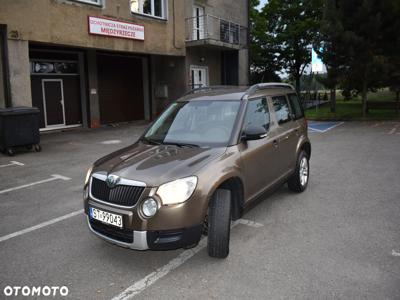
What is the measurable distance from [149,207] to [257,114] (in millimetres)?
2240

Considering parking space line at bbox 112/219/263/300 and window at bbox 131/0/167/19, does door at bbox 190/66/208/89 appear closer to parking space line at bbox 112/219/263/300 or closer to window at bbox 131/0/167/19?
window at bbox 131/0/167/19

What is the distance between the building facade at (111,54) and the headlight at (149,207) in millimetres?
9779

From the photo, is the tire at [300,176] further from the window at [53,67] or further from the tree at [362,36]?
the window at [53,67]

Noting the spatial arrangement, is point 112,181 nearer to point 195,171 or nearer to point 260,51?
point 195,171

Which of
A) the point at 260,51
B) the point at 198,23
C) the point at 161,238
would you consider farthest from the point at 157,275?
the point at 260,51

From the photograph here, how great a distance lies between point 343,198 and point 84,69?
14051mm

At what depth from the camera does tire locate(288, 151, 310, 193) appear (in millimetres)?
6153

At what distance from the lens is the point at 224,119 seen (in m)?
4.78

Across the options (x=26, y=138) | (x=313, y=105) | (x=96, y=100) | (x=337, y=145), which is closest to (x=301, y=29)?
(x=313, y=105)

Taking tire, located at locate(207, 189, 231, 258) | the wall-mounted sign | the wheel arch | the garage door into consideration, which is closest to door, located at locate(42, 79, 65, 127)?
the garage door

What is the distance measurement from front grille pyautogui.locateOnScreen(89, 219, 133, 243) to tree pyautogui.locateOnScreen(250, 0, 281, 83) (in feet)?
110

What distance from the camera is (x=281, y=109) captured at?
5879 mm

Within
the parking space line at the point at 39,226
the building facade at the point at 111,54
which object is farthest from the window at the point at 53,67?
the parking space line at the point at 39,226

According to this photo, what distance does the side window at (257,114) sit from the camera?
4867 millimetres
